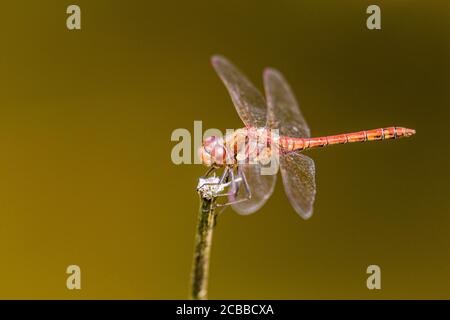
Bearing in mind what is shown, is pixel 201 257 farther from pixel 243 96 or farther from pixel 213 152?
pixel 243 96

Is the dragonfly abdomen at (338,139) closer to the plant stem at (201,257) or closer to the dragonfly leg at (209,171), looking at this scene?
the dragonfly leg at (209,171)

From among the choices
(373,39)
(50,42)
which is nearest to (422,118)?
(373,39)

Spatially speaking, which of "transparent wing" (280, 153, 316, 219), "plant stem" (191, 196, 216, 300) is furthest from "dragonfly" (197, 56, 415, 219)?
"plant stem" (191, 196, 216, 300)

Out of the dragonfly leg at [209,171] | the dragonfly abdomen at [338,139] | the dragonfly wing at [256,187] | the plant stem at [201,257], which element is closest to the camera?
the plant stem at [201,257]

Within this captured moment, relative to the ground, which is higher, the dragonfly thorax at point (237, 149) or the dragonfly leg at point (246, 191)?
the dragonfly thorax at point (237, 149)

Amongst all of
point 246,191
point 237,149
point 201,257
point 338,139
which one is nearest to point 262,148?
point 237,149

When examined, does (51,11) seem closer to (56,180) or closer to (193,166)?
(56,180)

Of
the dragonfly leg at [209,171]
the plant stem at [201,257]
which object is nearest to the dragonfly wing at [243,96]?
the dragonfly leg at [209,171]
